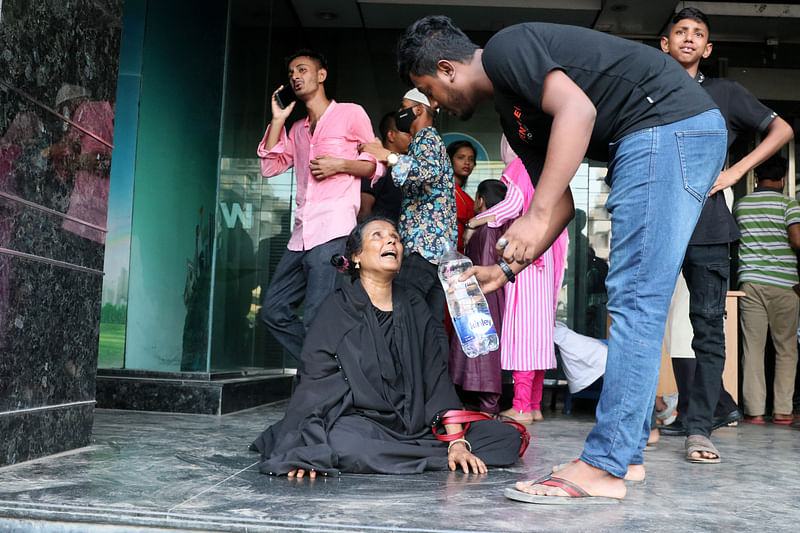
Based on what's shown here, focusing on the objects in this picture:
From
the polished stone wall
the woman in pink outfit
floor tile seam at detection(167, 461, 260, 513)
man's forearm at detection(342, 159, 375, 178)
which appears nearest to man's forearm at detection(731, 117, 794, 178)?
the woman in pink outfit

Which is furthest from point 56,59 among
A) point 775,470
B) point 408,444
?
point 775,470

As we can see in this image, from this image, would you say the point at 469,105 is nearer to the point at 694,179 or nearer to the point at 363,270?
the point at 694,179

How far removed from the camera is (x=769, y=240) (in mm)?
5414

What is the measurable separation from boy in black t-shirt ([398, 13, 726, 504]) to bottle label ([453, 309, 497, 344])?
0.50m

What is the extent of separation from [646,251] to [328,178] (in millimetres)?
2236

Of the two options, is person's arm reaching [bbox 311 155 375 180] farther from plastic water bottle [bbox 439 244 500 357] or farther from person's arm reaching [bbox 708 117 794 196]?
person's arm reaching [bbox 708 117 794 196]

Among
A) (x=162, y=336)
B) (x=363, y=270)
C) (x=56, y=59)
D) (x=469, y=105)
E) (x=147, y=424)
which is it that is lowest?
(x=147, y=424)

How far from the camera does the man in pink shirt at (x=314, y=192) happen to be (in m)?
3.88

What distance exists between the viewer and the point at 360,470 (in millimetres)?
2594

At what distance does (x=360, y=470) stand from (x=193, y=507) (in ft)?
2.57

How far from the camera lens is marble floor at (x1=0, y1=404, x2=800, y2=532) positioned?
5.98ft

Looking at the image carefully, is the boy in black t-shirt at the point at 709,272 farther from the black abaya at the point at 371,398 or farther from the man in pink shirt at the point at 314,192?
the man in pink shirt at the point at 314,192

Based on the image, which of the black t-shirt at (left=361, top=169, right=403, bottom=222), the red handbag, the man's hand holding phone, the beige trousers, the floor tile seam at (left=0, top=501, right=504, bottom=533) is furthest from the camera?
the beige trousers

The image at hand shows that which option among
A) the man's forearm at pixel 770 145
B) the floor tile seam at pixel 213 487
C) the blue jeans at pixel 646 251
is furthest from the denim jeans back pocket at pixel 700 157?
the floor tile seam at pixel 213 487
